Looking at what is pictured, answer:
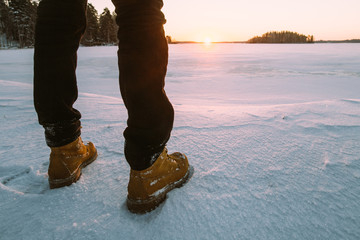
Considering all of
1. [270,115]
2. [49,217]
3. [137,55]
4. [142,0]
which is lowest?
[49,217]

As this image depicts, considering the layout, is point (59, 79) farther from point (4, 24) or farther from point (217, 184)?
point (4, 24)

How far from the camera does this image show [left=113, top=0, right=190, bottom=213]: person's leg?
57cm

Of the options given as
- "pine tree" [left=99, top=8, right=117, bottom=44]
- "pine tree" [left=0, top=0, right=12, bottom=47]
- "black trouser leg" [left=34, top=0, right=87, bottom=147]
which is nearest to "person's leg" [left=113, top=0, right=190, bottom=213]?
"black trouser leg" [left=34, top=0, right=87, bottom=147]

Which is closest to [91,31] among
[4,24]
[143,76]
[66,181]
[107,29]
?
[107,29]

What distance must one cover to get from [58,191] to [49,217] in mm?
129

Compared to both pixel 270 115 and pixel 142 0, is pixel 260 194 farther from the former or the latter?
pixel 270 115

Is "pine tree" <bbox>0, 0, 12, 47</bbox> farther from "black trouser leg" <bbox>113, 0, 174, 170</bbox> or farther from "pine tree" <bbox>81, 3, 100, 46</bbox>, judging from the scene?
"black trouser leg" <bbox>113, 0, 174, 170</bbox>

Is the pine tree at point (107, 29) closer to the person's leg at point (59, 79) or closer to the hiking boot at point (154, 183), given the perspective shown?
the person's leg at point (59, 79)

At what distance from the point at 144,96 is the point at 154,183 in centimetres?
31

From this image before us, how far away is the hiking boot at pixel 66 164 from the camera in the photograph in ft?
2.56

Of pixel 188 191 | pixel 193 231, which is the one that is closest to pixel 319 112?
pixel 188 191

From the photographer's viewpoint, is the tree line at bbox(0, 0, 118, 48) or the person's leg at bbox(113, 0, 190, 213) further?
the tree line at bbox(0, 0, 118, 48)

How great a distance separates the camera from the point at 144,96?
0.61 meters

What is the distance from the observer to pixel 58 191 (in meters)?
0.76
